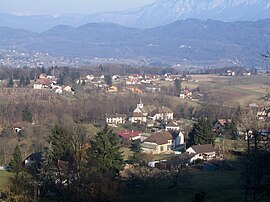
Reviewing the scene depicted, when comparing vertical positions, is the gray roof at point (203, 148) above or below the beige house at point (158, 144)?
above

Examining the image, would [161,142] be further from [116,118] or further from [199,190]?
[199,190]

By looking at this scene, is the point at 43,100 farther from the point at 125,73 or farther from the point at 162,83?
the point at 125,73

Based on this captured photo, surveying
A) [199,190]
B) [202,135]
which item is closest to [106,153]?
[199,190]

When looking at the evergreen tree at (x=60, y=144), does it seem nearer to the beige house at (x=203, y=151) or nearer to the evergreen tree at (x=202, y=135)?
the beige house at (x=203, y=151)

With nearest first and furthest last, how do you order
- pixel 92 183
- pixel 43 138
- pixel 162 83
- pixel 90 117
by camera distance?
pixel 92 183 < pixel 43 138 < pixel 90 117 < pixel 162 83

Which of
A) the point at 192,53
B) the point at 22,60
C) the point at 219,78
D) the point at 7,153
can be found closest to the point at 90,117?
the point at 7,153

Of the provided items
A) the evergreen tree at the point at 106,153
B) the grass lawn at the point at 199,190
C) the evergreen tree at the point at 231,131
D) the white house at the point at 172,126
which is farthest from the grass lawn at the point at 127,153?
the white house at the point at 172,126
